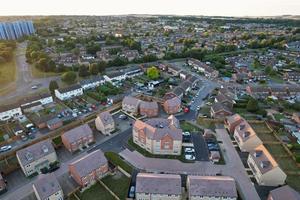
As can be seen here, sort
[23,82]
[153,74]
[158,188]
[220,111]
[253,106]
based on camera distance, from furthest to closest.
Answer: [153,74]
[23,82]
[253,106]
[220,111]
[158,188]

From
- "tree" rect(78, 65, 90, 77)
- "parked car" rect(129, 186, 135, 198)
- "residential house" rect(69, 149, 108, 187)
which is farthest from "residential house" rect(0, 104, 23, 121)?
"parked car" rect(129, 186, 135, 198)

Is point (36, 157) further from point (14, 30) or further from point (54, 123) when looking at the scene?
point (14, 30)

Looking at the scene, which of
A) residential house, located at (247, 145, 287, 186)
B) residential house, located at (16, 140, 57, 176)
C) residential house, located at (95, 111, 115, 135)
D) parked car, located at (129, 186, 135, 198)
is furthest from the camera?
residential house, located at (95, 111, 115, 135)

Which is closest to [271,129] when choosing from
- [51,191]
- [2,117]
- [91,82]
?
[51,191]

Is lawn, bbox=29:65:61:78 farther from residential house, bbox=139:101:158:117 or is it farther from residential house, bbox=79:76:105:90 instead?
residential house, bbox=139:101:158:117

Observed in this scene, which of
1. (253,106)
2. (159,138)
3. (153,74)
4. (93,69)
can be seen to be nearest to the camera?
(159,138)

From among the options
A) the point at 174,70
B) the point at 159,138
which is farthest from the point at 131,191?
the point at 174,70

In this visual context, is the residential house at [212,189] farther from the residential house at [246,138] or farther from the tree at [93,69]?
the tree at [93,69]

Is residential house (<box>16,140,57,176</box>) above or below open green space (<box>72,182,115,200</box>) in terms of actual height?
above
